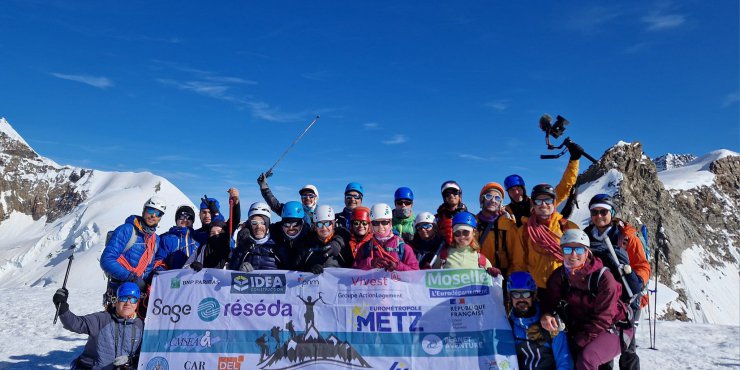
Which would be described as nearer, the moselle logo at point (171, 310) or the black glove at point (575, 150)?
the moselle logo at point (171, 310)

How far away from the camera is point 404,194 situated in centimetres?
994

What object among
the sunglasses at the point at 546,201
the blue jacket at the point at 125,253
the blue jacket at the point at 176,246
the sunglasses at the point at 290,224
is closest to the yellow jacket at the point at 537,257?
the sunglasses at the point at 546,201

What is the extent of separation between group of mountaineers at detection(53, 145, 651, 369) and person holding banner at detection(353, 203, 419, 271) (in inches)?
0.8

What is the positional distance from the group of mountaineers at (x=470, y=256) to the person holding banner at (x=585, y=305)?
0.6 inches

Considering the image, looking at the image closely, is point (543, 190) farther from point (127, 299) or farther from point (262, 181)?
point (127, 299)

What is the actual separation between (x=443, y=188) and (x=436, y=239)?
1318 mm

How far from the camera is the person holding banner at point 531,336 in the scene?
22.2 feet

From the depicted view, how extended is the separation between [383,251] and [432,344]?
171 cm

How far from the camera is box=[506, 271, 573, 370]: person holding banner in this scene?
676 centimetres

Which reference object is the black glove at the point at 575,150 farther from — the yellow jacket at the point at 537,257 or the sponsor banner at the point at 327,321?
the sponsor banner at the point at 327,321

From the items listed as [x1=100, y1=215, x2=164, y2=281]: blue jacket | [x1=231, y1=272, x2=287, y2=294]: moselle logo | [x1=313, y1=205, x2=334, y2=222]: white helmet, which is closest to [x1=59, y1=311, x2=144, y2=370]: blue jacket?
[x1=100, y1=215, x2=164, y2=281]: blue jacket

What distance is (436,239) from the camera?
8.91m

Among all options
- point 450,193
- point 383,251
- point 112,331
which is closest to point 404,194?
point 450,193

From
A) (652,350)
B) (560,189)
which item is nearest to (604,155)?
(652,350)
